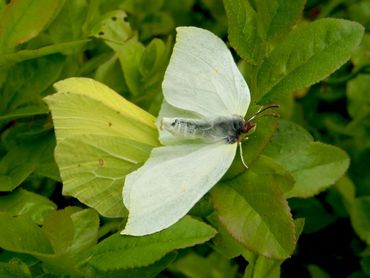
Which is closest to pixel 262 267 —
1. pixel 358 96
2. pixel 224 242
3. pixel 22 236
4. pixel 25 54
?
pixel 224 242

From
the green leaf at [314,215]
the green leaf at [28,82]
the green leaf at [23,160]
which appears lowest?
the green leaf at [314,215]

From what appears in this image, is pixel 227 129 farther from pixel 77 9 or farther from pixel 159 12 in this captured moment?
pixel 159 12

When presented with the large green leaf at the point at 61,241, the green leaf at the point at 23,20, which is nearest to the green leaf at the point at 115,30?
the green leaf at the point at 23,20

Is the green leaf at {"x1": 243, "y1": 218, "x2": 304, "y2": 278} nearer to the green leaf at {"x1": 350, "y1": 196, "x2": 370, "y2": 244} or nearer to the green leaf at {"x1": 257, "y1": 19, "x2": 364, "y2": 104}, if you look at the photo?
the green leaf at {"x1": 257, "y1": 19, "x2": 364, "y2": 104}

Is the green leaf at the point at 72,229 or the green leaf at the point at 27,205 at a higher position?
the green leaf at the point at 72,229

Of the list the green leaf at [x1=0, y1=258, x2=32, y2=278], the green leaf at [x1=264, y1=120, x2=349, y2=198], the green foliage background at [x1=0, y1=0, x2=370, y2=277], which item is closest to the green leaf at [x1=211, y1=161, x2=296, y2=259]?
the green foliage background at [x1=0, y1=0, x2=370, y2=277]

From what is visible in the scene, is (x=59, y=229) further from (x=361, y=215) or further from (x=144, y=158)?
(x=361, y=215)

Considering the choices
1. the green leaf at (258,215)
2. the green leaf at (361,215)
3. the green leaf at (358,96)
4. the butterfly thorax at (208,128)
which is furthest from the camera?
the green leaf at (358,96)

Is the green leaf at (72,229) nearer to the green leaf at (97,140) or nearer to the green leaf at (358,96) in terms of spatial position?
the green leaf at (97,140)
